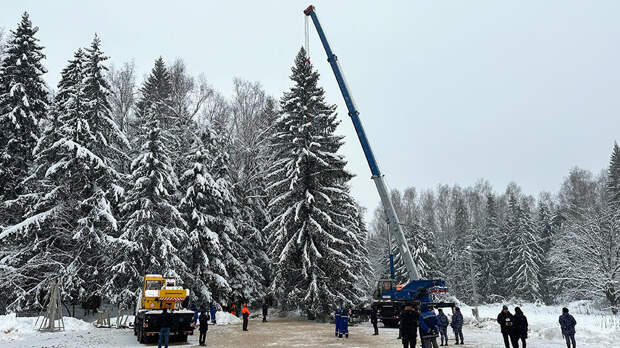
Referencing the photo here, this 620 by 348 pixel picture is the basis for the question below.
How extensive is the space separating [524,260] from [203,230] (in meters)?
41.9

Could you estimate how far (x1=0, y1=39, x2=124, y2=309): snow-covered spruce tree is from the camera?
25125 mm

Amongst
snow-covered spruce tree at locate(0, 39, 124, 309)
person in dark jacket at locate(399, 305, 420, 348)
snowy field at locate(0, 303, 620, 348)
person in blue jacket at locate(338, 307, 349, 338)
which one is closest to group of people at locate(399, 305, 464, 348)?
person in dark jacket at locate(399, 305, 420, 348)

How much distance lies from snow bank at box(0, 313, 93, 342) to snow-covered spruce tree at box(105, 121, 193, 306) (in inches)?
106

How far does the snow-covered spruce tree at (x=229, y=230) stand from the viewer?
1342 inches

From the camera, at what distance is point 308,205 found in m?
30.2

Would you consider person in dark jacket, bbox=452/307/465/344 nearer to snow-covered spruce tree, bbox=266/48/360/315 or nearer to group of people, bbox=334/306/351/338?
group of people, bbox=334/306/351/338

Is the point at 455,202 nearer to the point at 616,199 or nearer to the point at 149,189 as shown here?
the point at 616,199

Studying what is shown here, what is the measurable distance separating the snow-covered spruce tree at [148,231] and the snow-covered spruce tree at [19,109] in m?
6.67

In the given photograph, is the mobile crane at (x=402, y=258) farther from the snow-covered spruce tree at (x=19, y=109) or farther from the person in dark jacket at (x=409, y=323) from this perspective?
the snow-covered spruce tree at (x=19, y=109)

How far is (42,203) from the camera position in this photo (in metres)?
25.4

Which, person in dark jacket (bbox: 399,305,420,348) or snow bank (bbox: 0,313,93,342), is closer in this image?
person in dark jacket (bbox: 399,305,420,348)

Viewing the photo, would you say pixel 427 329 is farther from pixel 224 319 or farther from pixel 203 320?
pixel 224 319

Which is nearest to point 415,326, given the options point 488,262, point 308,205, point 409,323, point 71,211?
point 409,323

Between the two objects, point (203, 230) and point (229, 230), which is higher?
point (229, 230)
